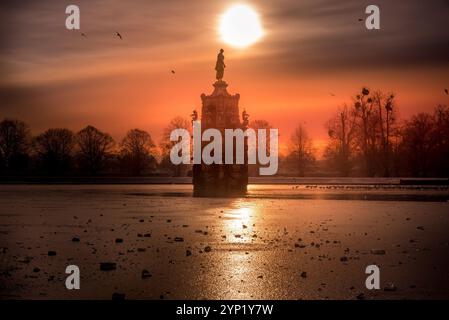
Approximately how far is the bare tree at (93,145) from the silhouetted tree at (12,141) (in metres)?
11.9

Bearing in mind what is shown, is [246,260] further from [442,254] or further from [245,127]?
[245,127]

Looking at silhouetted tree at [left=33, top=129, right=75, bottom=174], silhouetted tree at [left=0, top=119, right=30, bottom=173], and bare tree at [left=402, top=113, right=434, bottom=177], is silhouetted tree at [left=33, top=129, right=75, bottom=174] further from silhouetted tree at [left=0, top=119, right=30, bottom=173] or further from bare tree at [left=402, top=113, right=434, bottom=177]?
bare tree at [left=402, top=113, right=434, bottom=177]

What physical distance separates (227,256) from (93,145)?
126m

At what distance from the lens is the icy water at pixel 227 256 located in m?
10.6

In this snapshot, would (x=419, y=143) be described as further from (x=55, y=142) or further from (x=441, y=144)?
(x=55, y=142)

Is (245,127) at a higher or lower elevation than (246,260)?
higher

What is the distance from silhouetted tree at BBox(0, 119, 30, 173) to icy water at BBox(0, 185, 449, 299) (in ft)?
350

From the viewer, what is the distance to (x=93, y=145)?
13712 cm

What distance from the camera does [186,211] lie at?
29297mm

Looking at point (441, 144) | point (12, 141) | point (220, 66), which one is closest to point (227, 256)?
point (220, 66)
